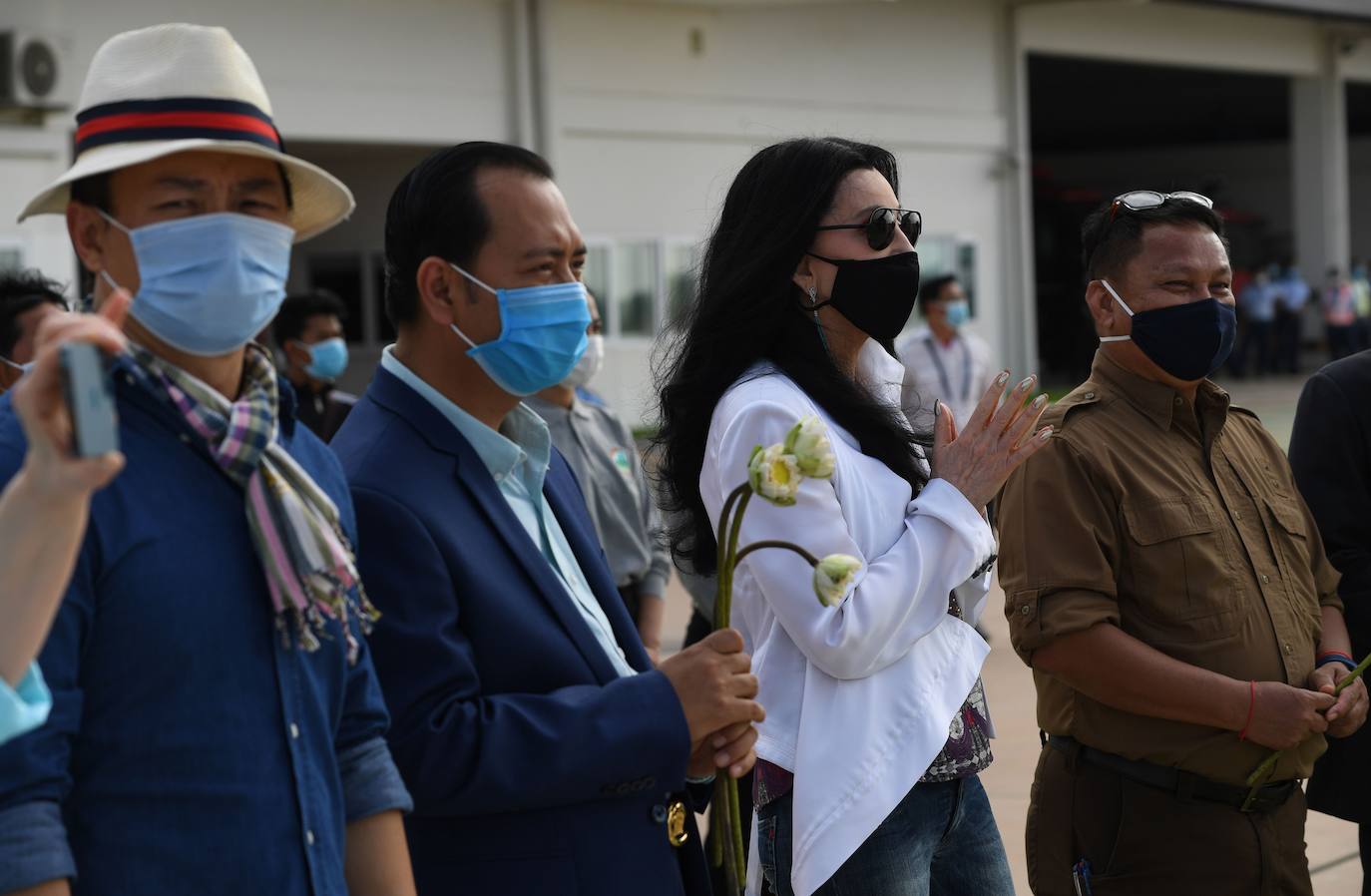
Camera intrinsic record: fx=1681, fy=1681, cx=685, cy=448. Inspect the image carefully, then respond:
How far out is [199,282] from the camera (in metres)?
2.09

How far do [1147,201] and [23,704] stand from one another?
2.89 meters

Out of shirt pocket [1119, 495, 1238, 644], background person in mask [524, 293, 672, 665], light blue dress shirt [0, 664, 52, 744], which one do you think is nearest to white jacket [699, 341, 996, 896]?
shirt pocket [1119, 495, 1238, 644]

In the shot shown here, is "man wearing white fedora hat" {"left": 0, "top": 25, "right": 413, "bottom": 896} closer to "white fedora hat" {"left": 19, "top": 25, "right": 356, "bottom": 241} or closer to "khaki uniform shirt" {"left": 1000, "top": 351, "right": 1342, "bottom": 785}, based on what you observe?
"white fedora hat" {"left": 19, "top": 25, "right": 356, "bottom": 241}

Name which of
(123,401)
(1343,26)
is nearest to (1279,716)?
(123,401)

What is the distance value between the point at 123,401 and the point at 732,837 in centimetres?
104

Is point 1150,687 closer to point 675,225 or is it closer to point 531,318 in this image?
point 531,318

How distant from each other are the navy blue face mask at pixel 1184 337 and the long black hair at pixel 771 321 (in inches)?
33.5

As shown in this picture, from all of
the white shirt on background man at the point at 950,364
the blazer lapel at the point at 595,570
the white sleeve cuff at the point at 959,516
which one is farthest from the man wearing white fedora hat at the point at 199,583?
the white shirt on background man at the point at 950,364

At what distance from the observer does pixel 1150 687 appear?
343 centimetres

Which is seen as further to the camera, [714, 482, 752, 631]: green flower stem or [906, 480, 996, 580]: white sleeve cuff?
[906, 480, 996, 580]: white sleeve cuff

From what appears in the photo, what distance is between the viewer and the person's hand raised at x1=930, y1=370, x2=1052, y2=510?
2.94m

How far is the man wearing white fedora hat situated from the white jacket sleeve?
82 cm

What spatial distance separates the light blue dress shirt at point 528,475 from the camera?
267cm

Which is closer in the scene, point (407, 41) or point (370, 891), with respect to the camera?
point (370, 891)
